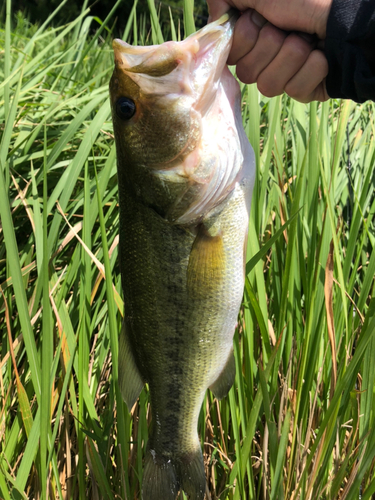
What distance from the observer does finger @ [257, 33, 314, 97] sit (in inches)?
50.8

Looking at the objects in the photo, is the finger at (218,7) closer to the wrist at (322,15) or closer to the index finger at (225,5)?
the index finger at (225,5)

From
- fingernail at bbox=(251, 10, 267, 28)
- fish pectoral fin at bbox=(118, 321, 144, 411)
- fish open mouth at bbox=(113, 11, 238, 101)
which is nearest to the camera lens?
fish open mouth at bbox=(113, 11, 238, 101)

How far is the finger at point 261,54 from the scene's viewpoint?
4.18ft

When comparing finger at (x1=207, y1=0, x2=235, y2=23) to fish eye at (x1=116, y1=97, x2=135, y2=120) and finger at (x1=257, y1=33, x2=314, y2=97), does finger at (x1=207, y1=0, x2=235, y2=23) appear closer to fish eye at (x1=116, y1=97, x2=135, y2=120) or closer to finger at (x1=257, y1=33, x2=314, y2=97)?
finger at (x1=257, y1=33, x2=314, y2=97)

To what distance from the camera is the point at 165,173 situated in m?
1.12

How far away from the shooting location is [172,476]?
1195mm

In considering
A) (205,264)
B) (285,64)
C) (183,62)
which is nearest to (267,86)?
(285,64)

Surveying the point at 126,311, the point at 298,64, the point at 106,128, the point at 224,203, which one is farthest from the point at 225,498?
the point at 106,128

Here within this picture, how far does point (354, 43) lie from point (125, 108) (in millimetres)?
618

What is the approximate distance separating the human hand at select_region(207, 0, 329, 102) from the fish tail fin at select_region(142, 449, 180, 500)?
1.11 metres

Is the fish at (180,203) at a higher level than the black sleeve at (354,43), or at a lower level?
lower

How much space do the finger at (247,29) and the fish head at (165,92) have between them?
14 centimetres

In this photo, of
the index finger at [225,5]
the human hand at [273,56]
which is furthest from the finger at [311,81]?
the index finger at [225,5]

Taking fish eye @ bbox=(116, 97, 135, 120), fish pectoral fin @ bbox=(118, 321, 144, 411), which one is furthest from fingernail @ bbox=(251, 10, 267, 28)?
fish pectoral fin @ bbox=(118, 321, 144, 411)
